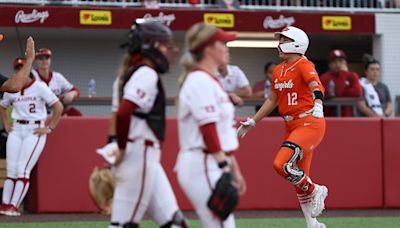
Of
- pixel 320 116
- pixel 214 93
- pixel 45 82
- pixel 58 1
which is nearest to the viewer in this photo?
pixel 214 93

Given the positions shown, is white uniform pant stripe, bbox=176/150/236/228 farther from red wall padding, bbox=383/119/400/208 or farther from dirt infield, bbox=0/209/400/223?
red wall padding, bbox=383/119/400/208

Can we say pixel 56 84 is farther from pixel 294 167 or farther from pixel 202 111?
pixel 202 111

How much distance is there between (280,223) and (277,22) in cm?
727

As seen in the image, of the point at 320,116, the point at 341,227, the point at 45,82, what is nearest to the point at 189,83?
the point at 320,116

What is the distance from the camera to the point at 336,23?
62.4 feet

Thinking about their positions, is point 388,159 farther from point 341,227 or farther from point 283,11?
point 283,11

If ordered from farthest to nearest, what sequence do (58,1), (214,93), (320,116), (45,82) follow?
(58,1) → (45,82) → (320,116) → (214,93)

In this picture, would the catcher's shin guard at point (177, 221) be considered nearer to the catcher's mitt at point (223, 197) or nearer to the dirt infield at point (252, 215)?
the catcher's mitt at point (223, 197)

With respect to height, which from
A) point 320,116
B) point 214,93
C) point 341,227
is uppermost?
point 214,93

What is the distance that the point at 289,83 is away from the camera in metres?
10.8

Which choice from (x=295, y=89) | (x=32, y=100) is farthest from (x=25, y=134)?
(x=295, y=89)

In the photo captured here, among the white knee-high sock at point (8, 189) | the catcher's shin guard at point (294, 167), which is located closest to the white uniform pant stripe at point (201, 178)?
the catcher's shin guard at point (294, 167)

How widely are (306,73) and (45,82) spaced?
501cm

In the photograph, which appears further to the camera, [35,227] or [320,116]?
[35,227]
